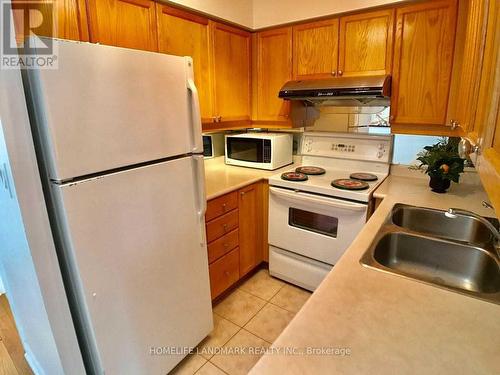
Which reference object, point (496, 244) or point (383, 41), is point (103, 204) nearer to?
point (496, 244)

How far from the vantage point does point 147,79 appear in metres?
1.23

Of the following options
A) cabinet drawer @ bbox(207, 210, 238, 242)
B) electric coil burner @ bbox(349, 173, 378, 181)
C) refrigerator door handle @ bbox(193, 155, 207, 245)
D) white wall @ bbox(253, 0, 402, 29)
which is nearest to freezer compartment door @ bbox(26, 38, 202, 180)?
refrigerator door handle @ bbox(193, 155, 207, 245)

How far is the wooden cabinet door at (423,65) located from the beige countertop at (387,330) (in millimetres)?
1368

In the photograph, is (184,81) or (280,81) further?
(280,81)

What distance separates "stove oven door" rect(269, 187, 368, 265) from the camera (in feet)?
6.45

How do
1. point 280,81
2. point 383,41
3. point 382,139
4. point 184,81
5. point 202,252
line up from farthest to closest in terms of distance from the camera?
1. point 280,81
2. point 382,139
3. point 383,41
4. point 202,252
5. point 184,81

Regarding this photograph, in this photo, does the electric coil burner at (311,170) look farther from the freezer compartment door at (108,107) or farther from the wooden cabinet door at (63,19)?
the wooden cabinet door at (63,19)

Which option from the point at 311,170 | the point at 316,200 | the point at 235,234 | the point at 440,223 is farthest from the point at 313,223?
the point at 440,223

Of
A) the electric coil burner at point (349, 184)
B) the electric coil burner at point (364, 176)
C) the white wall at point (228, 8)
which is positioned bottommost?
the electric coil burner at point (349, 184)

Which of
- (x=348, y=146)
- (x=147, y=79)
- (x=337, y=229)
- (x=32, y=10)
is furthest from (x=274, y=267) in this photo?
(x=32, y=10)

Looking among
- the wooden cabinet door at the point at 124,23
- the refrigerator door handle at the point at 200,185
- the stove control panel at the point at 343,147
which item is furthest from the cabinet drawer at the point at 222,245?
the wooden cabinet door at the point at 124,23

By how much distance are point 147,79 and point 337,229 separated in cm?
154

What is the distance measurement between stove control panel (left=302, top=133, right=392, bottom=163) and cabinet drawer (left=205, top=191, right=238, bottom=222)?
91 centimetres

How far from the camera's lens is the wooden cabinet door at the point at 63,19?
115cm
